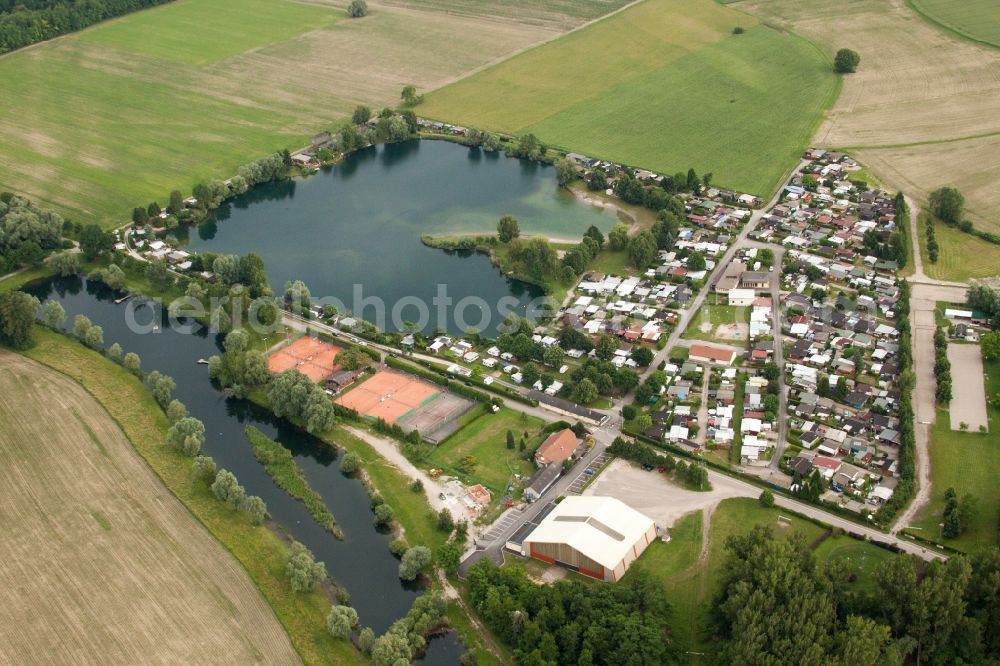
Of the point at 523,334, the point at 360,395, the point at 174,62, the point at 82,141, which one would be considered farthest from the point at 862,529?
the point at 174,62

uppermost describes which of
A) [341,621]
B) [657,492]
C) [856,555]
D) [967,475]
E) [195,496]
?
[967,475]

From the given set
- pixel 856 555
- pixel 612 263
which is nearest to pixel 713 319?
pixel 612 263

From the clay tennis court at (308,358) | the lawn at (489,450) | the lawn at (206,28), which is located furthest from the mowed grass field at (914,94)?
the lawn at (206,28)

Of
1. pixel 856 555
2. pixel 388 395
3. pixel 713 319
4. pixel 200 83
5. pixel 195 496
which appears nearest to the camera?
pixel 856 555

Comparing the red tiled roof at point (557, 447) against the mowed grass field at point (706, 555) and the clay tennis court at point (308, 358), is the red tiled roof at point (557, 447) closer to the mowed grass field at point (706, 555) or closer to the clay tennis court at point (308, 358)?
the mowed grass field at point (706, 555)

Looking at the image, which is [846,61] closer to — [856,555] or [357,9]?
[357,9]

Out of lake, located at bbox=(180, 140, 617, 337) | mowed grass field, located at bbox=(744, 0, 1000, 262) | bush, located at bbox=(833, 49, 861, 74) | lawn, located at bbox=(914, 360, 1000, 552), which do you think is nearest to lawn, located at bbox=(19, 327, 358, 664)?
lake, located at bbox=(180, 140, 617, 337)

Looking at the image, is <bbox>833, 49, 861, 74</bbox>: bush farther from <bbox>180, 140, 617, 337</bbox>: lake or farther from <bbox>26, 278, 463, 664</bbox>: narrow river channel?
<bbox>26, 278, 463, 664</bbox>: narrow river channel
